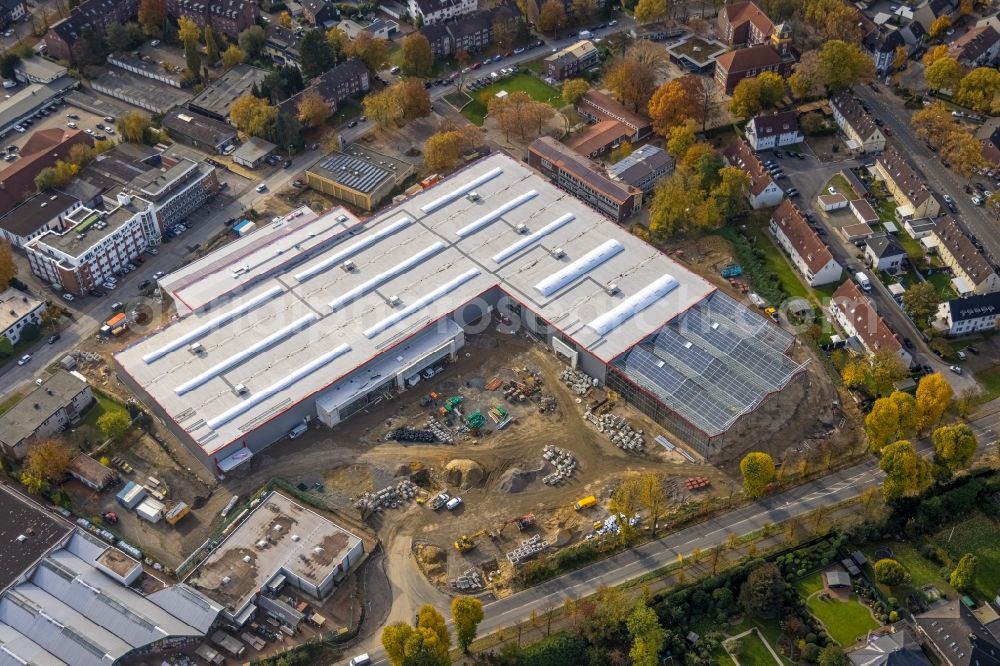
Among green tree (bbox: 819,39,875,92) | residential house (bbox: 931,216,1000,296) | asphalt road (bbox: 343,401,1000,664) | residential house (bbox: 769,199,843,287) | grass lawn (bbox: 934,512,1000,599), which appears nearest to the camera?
asphalt road (bbox: 343,401,1000,664)

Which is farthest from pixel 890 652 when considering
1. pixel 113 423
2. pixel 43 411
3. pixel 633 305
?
pixel 43 411

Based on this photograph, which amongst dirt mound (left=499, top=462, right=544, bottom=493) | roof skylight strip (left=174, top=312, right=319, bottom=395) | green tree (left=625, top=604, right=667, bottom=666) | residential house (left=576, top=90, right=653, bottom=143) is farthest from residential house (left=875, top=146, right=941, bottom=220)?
roof skylight strip (left=174, top=312, right=319, bottom=395)

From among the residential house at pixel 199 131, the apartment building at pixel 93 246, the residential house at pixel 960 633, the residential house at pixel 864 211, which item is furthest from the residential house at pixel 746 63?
the residential house at pixel 960 633

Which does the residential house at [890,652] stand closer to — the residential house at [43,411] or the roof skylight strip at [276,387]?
the roof skylight strip at [276,387]

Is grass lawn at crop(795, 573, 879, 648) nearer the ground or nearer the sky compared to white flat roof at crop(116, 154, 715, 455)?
nearer the ground

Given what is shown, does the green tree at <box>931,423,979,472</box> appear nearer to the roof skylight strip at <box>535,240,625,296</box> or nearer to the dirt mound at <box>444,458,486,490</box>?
the roof skylight strip at <box>535,240,625,296</box>
